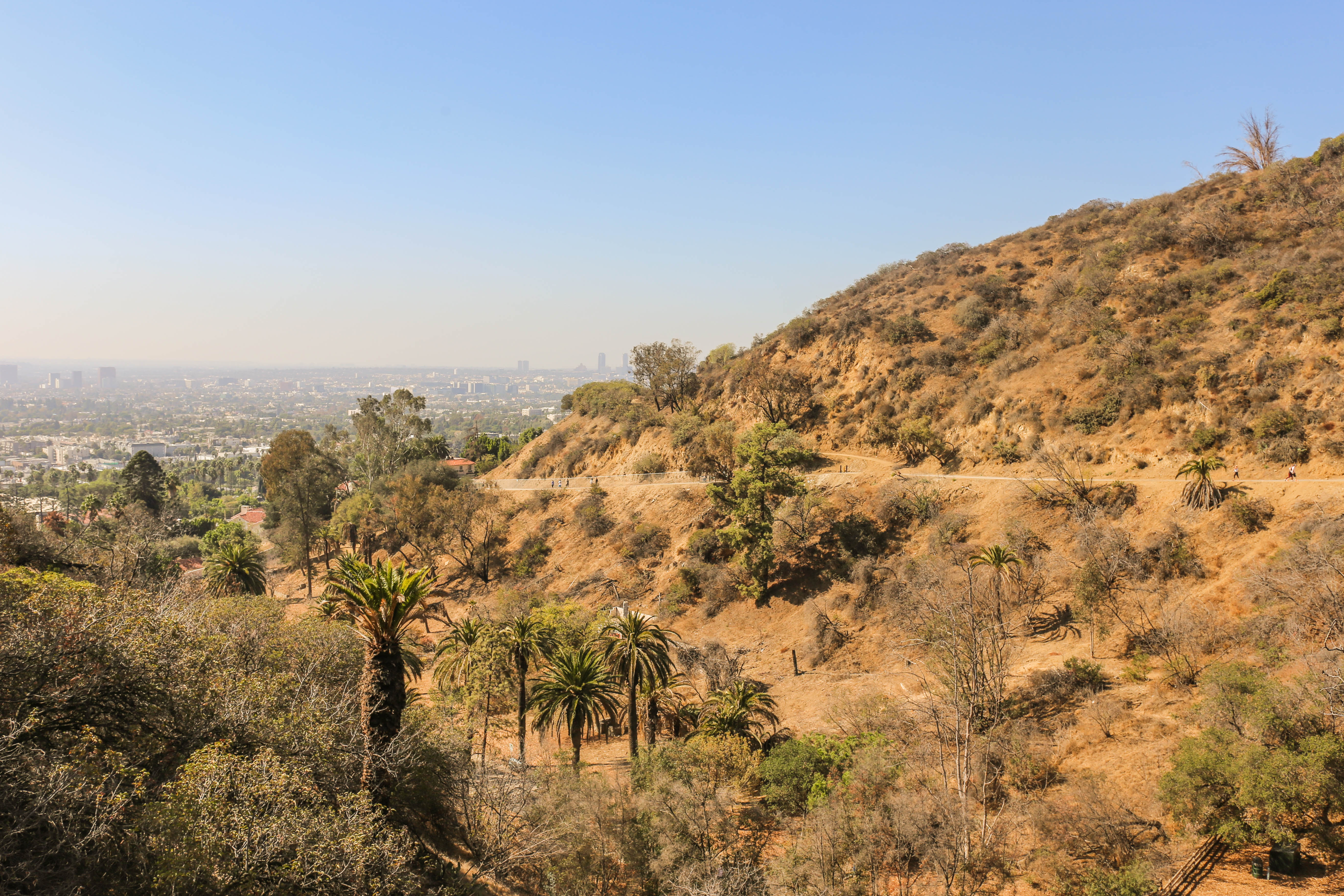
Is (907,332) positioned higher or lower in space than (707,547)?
higher

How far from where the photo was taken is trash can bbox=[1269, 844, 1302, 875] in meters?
12.1

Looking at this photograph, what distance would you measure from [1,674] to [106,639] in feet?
4.44

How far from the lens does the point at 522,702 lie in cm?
2052

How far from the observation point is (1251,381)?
2858 centimetres

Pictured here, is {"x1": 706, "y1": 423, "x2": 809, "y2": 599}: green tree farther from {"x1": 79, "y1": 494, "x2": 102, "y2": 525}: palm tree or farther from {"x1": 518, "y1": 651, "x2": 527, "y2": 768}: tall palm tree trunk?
{"x1": 79, "y1": 494, "x2": 102, "y2": 525}: palm tree

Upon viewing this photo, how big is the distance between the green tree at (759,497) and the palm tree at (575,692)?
14.6 metres

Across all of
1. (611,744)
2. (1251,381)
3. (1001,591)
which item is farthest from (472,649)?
(1251,381)

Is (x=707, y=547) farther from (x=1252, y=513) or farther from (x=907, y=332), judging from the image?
(x=907, y=332)

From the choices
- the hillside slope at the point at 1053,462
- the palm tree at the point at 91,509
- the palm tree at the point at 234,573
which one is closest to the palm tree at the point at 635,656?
the hillside slope at the point at 1053,462

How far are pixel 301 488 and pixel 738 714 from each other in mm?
44537

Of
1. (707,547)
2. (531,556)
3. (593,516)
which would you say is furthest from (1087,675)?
(531,556)

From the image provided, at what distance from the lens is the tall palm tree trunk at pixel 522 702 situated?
66.1 feet

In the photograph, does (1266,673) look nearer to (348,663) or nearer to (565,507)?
(348,663)

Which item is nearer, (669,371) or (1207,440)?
(1207,440)
